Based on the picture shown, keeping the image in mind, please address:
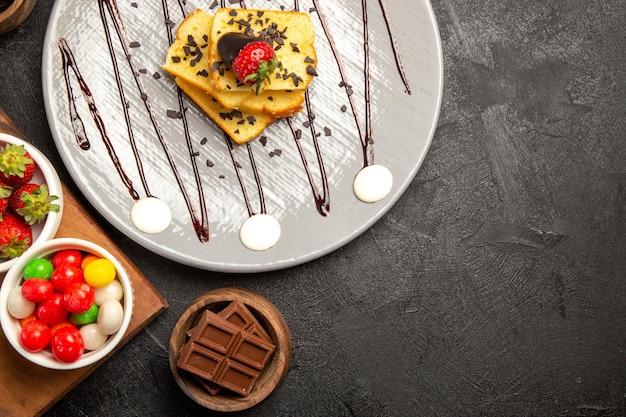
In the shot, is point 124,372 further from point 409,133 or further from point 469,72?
point 469,72

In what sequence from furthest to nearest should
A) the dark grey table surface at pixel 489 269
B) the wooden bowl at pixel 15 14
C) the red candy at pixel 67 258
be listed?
the dark grey table surface at pixel 489 269, the wooden bowl at pixel 15 14, the red candy at pixel 67 258

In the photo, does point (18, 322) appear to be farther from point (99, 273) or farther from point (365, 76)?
point (365, 76)

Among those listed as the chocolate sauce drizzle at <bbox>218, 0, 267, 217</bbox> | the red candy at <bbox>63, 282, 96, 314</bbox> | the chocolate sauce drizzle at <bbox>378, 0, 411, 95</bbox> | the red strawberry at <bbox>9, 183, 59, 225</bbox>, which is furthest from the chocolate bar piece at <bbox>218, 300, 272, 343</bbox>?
the chocolate sauce drizzle at <bbox>378, 0, 411, 95</bbox>

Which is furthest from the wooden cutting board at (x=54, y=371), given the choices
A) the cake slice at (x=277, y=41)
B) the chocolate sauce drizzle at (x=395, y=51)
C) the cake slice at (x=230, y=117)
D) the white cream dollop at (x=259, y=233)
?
the chocolate sauce drizzle at (x=395, y=51)

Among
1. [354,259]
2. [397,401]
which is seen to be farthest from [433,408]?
[354,259]

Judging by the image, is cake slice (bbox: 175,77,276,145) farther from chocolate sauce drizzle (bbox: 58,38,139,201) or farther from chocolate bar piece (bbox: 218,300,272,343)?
chocolate bar piece (bbox: 218,300,272,343)

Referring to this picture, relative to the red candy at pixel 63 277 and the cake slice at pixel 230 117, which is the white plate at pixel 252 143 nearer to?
the cake slice at pixel 230 117
